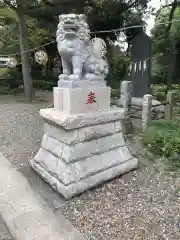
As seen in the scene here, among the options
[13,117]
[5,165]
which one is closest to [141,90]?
[13,117]

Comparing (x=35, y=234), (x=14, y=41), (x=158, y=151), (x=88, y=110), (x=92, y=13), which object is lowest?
(x=35, y=234)

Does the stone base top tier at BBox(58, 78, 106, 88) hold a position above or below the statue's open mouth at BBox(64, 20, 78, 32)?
below

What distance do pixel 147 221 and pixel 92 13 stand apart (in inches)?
378

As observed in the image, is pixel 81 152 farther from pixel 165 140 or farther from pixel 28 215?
pixel 165 140

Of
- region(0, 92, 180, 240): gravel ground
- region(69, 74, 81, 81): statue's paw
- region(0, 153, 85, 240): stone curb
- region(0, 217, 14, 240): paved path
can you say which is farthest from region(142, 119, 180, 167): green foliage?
region(0, 217, 14, 240): paved path

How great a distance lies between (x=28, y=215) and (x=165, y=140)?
6.88ft

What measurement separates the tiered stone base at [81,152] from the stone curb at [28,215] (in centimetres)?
26

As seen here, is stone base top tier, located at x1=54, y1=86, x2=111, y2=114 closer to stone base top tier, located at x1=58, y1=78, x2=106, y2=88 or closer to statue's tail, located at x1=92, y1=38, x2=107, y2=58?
stone base top tier, located at x1=58, y1=78, x2=106, y2=88

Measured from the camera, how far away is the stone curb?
6.43ft

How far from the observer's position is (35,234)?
196 centimetres

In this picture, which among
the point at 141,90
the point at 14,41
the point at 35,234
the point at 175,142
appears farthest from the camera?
the point at 14,41

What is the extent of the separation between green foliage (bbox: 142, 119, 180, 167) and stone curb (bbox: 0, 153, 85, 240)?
1764 millimetres

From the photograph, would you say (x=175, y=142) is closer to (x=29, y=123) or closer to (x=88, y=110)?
(x=88, y=110)

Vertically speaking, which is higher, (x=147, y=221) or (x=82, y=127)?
(x=82, y=127)
